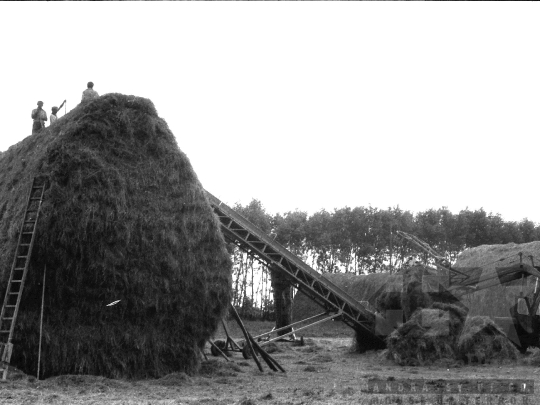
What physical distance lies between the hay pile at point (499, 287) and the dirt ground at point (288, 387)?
496 centimetres

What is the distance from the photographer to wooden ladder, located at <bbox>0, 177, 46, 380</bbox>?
1457cm

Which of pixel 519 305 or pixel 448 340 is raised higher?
pixel 519 305

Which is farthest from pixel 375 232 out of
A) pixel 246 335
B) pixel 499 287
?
pixel 246 335

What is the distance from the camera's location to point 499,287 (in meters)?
27.7

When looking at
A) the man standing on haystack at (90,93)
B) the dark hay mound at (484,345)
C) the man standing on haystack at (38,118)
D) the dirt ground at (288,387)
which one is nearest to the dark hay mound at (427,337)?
the dark hay mound at (484,345)

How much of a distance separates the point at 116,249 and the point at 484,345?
11915 millimetres

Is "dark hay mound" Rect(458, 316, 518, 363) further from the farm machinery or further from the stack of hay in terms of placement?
the farm machinery

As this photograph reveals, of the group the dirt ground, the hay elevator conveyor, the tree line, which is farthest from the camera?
the tree line

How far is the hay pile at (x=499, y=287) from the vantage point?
26.2m

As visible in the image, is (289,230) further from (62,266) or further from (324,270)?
(62,266)

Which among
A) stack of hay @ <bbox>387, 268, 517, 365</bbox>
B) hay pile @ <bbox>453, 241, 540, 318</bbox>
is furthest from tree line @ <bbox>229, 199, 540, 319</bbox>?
stack of hay @ <bbox>387, 268, 517, 365</bbox>

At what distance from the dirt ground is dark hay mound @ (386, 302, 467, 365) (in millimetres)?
629

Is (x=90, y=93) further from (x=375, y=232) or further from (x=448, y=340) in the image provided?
(x=375, y=232)

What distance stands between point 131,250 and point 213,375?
388 cm
